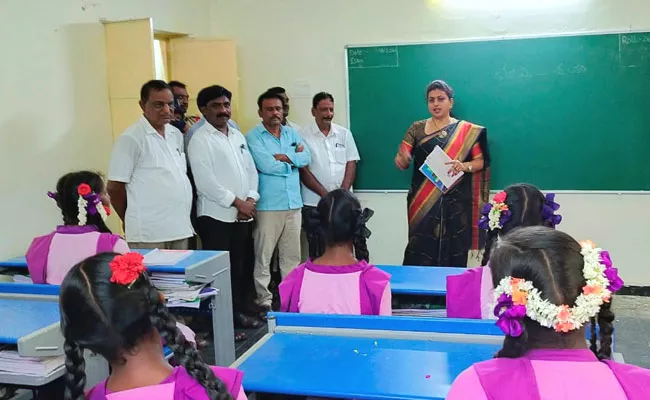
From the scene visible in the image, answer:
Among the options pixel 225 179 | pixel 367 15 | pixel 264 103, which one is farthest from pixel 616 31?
pixel 225 179

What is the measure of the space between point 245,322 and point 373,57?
2325mm

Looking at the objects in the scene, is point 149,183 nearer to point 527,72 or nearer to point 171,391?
point 171,391

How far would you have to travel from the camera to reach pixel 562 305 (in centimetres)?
120

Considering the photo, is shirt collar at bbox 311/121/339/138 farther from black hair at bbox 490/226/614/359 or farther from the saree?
black hair at bbox 490/226/614/359

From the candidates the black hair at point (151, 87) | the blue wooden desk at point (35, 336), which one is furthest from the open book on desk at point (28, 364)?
the black hair at point (151, 87)

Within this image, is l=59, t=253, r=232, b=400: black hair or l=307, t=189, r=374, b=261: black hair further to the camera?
l=307, t=189, r=374, b=261: black hair

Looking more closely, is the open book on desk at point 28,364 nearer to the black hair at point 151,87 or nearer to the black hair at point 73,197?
the black hair at point 73,197

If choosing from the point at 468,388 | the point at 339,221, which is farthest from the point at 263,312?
the point at 468,388

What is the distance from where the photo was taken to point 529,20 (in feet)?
14.8

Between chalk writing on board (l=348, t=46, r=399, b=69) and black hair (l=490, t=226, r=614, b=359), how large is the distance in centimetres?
369

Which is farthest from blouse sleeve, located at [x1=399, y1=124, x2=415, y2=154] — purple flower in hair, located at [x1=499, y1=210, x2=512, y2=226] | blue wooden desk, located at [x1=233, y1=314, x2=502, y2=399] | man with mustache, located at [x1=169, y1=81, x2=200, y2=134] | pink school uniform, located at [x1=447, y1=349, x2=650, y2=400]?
pink school uniform, located at [x1=447, y1=349, x2=650, y2=400]

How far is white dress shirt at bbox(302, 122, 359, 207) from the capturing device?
4578 mm

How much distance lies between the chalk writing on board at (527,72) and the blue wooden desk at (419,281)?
2.23 meters

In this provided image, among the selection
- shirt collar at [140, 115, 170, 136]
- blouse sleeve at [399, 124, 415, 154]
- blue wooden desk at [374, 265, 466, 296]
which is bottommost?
blue wooden desk at [374, 265, 466, 296]
